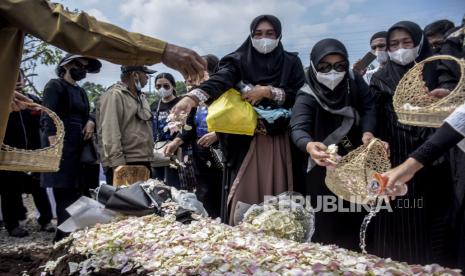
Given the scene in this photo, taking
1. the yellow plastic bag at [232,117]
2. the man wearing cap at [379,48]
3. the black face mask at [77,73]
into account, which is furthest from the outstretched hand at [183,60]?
the black face mask at [77,73]

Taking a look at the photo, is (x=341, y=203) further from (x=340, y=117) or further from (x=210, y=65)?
(x=210, y=65)

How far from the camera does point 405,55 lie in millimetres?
3418

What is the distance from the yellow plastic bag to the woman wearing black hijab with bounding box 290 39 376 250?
32 cm

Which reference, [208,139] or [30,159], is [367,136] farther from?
[30,159]

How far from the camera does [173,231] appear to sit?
2707mm

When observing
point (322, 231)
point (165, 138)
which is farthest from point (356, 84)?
point (165, 138)

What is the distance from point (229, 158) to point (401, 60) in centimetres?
141

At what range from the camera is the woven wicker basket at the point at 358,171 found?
2.66m

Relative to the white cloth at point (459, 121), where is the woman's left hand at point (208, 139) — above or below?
below

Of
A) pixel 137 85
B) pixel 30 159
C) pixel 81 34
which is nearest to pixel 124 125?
pixel 137 85

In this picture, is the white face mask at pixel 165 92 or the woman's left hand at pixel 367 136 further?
the white face mask at pixel 165 92

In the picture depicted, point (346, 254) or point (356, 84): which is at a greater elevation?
point (356, 84)

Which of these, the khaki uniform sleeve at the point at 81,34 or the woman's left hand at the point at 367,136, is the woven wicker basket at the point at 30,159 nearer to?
the khaki uniform sleeve at the point at 81,34

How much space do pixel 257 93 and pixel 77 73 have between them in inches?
92.3
